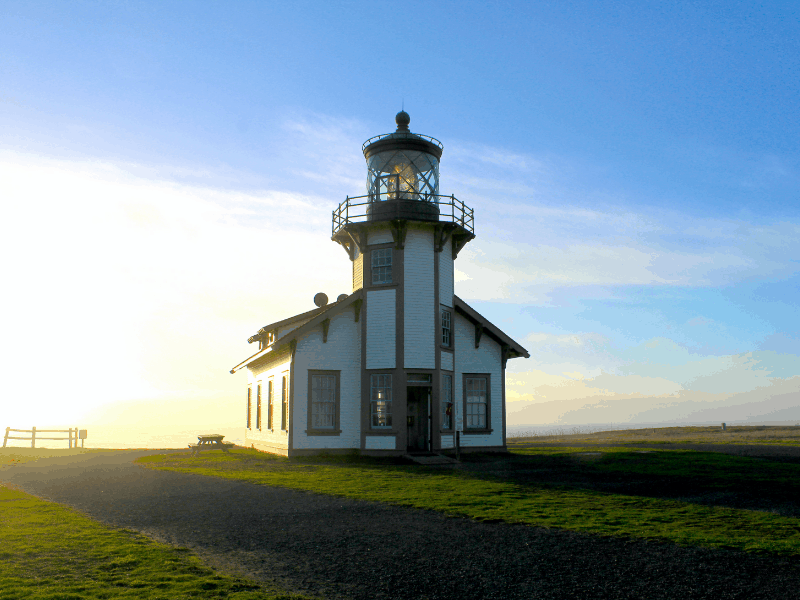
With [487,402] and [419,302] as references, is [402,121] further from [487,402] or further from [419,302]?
[487,402]

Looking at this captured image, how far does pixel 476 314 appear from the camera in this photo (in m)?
25.2

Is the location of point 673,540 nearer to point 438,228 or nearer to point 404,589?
point 404,589

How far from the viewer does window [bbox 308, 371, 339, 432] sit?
23.0 metres

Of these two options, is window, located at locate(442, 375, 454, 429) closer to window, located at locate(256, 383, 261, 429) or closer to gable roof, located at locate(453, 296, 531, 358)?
gable roof, located at locate(453, 296, 531, 358)

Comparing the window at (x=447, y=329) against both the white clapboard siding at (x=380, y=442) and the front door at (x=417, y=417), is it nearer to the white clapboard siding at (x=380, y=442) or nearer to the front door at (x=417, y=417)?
the front door at (x=417, y=417)

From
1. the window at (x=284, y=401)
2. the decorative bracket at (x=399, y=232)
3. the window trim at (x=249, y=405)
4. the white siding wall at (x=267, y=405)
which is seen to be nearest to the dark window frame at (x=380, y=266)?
the decorative bracket at (x=399, y=232)

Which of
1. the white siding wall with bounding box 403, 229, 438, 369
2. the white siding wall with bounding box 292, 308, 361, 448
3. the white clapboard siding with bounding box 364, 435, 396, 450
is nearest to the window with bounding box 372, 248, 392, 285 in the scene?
the white siding wall with bounding box 403, 229, 438, 369

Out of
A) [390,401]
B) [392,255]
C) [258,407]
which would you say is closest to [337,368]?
[390,401]

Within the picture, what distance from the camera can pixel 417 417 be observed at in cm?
2386

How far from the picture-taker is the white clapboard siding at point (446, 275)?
948 inches

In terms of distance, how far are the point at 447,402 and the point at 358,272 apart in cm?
589

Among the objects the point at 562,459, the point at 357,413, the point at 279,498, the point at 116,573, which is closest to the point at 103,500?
the point at 279,498

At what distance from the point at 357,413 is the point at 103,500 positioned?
11645mm

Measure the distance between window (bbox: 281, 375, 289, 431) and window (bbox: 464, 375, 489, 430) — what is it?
6.74 meters
